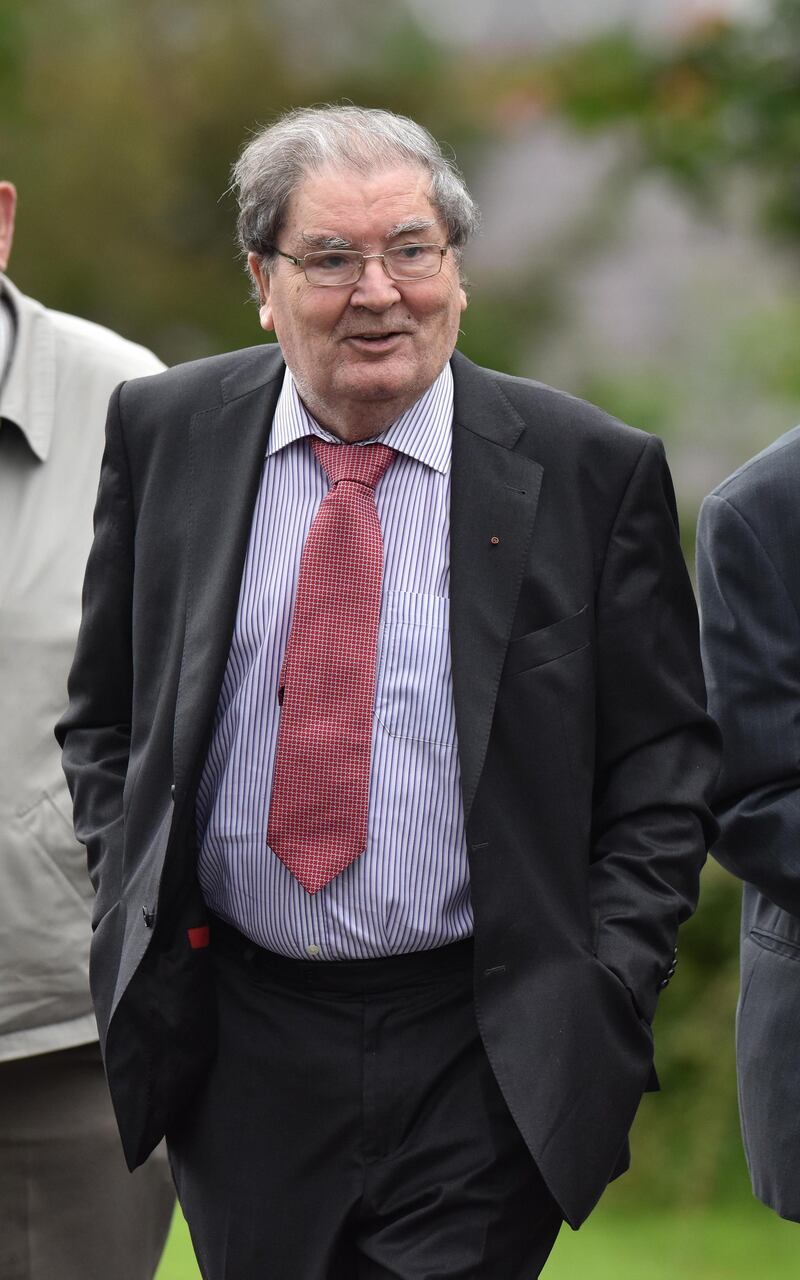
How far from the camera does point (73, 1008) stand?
152 inches

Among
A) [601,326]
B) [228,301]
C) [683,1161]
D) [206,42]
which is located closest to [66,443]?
[683,1161]

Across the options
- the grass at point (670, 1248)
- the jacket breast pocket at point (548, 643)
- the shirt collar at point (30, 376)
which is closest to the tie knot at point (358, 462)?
the jacket breast pocket at point (548, 643)

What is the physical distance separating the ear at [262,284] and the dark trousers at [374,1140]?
1.02 metres

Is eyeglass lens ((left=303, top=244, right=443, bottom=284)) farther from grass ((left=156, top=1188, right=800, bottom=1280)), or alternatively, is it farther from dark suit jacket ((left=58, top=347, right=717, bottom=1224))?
grass ((left=156, top=1188, right=800, bottom=1280))

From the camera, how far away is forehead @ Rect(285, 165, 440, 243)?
307cm

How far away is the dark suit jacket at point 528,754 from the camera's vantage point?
9.94 ft

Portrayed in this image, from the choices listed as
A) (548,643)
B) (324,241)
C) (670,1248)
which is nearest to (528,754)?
(548,643)

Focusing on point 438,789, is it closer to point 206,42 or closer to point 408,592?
point 408,592

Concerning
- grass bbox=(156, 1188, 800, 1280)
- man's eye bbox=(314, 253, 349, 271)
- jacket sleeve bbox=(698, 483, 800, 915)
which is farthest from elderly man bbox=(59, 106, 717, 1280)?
grass bbox=(156, 1188, 800, 1280)

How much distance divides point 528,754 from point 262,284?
888 mm

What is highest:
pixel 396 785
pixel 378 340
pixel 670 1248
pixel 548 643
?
pixel 378 340

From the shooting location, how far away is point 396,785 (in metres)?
3.07

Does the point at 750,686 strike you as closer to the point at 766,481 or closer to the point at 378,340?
the point at 766,481

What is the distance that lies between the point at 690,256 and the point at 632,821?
590 inches
